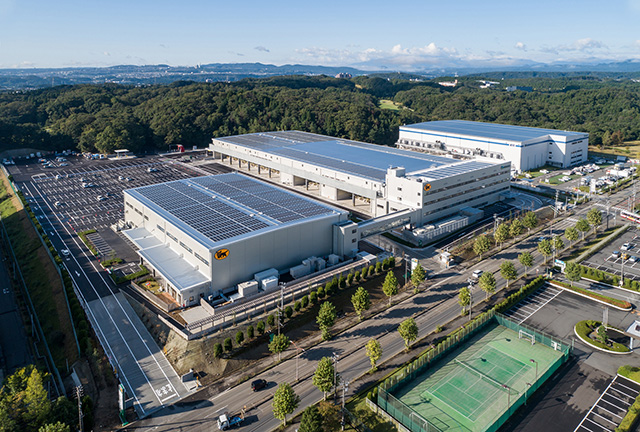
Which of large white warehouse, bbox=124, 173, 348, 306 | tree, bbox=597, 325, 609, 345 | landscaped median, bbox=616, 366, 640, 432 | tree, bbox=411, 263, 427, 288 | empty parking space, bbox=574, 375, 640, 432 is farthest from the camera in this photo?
tree, bbox=411, 263, 427, 288

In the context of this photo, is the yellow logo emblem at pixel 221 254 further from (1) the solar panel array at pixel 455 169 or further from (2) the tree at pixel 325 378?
(1) the solar panel array at pixel 455 169

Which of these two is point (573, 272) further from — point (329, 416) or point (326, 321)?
point (329, 416)

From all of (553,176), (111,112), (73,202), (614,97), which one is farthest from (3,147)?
(614,97)

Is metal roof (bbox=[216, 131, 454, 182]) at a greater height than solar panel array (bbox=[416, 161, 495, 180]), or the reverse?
metal roof (bbox=[216, 131, 454, 182])

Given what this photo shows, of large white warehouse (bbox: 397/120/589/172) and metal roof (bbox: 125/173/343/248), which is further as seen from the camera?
large white warehouse (bbox: 397/120/589/172)

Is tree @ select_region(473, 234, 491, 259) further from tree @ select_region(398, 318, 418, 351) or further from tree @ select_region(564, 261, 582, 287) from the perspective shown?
tree @ select_region(398, 318, 418, 351)

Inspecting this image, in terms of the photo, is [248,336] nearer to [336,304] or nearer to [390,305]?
[336,304]

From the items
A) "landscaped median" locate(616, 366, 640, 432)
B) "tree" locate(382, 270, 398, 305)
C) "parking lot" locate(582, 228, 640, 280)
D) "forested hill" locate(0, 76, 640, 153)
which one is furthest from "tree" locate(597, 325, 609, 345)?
"forested hill" locate(0, 76, 640, 153)

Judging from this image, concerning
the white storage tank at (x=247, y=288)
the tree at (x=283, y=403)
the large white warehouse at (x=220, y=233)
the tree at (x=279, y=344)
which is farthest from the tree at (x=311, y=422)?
the large white warehouse at (x=220, y=233)
